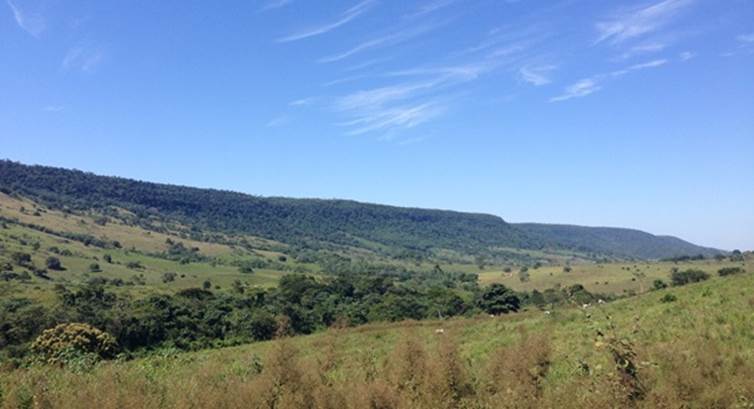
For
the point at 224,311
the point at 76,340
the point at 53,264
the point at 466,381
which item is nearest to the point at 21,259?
the point at 53,264

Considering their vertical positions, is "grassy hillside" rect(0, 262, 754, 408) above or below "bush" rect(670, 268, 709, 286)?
below

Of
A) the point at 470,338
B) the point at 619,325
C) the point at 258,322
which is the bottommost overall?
the point at 258,322

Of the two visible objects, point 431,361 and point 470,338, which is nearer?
point 431,361

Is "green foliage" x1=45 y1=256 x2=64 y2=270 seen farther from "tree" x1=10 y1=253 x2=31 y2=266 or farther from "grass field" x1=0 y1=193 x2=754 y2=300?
"tree" x1=10 y1=253 x2=31 y2=266

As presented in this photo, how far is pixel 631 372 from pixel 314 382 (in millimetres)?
5284

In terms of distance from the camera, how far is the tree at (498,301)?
275 ft

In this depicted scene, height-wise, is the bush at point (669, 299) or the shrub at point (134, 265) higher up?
the bush at point (669, 299)

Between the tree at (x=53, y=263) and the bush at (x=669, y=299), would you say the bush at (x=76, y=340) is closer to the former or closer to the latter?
the bush at (x=669, y=299)

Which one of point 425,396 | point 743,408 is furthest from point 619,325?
point 425,396

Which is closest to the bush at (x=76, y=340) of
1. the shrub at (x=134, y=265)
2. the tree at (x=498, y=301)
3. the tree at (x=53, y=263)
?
the tree at (x=498, y=301)

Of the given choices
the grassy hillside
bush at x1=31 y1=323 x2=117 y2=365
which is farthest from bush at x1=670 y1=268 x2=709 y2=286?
bush at x1=31 y1=323 x2=117 y2=365

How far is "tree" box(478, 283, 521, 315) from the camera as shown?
83875mm

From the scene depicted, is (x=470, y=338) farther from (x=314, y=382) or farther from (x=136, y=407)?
(x=136, y=407)

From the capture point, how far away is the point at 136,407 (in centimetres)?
830
